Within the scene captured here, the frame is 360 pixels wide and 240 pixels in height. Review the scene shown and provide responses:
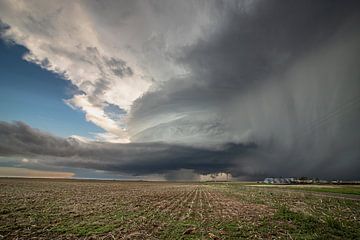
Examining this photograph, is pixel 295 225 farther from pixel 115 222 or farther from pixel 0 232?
pixel 0 232

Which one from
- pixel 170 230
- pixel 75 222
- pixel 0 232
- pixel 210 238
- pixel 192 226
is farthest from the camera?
pixel 75 222

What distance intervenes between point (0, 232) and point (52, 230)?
104 inches

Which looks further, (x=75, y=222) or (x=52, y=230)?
(x=75, y=222)

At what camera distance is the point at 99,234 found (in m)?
13.3

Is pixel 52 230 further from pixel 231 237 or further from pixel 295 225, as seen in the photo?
pixel 295 225

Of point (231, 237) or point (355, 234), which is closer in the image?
point (231, 237)

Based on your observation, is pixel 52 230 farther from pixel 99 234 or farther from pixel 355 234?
pixel 355 234

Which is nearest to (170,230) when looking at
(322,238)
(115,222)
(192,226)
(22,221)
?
(192,226)

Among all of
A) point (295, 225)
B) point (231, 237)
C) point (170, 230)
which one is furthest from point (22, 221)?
point (295, 225)

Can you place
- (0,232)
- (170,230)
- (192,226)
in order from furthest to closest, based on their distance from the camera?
(192,226)
(170,230)
(0,232)

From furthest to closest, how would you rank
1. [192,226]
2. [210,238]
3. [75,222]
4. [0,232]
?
1. [75,222]
2. [192,226]
3. [0,232]
4. [210,238]

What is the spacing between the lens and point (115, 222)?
16.9 meters

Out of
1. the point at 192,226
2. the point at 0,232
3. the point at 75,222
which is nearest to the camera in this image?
the point at 0,232

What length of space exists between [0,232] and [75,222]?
442 cm
